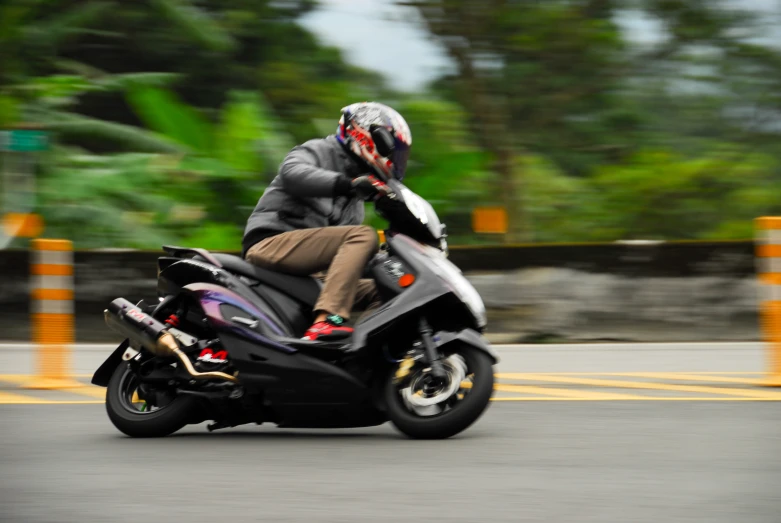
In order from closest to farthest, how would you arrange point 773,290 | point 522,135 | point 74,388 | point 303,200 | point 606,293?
point 303,200, point 773,290, point 74,388, point 606,293, point 522,135

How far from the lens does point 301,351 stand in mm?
5672

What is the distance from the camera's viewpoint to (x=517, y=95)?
13.1 metres

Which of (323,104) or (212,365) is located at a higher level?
(212,365)

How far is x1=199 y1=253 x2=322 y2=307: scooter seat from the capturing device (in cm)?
589

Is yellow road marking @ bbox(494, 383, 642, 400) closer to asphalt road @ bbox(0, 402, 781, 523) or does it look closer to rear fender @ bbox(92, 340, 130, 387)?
asphalt road @ bbox(0, 402, 781, 523)

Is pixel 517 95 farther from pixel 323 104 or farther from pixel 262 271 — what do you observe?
pixel 262 271

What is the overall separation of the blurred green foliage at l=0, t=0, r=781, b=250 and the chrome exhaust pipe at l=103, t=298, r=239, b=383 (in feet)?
19.4

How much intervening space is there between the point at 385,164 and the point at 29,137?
6.59 metres

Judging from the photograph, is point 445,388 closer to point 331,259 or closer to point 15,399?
point 331,259

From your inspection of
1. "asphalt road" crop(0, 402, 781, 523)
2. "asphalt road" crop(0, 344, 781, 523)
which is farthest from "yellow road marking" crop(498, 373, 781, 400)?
"asphalt road" crop(0, 402, 781, 523)

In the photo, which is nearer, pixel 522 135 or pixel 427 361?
pixel 427 361

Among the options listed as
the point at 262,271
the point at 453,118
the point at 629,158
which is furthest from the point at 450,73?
the point at 262,271

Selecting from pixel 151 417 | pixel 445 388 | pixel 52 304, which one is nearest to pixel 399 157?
pixel 445 388

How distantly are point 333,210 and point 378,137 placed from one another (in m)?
0.54
